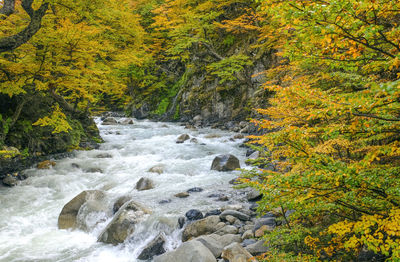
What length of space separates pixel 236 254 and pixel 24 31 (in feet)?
28.3

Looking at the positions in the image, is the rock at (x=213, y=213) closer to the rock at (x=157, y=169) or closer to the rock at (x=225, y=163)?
the rock at (x=225, y=163)

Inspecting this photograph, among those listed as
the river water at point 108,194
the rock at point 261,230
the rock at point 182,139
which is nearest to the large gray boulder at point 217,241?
the rock at point 261,230

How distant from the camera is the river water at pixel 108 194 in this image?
17.9 feet

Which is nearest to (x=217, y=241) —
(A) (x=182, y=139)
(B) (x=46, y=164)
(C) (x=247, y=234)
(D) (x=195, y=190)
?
(C) (x=247, y=234)

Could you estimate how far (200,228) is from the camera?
17.4 ft

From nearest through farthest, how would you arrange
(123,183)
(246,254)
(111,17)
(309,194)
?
(309,194) → (246,254) → (123,183) → (111,17)

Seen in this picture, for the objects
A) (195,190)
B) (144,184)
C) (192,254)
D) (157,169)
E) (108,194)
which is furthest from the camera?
(157,169)

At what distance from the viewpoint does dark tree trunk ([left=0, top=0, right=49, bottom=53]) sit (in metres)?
7.17

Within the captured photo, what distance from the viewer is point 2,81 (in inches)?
327

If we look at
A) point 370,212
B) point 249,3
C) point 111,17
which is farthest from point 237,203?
point 249,3

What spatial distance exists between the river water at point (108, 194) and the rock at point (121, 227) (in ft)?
0.47

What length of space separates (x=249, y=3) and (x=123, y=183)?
14.9 m

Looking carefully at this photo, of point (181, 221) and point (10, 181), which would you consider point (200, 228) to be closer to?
point (181, 221)

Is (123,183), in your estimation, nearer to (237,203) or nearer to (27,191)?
(27,191)
